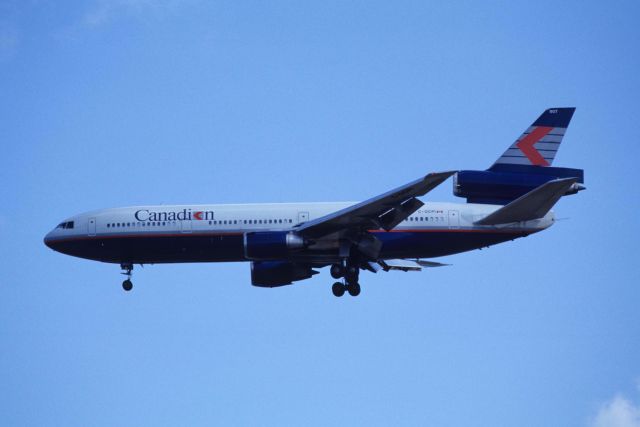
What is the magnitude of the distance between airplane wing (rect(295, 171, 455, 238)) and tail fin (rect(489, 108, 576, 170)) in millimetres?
7192

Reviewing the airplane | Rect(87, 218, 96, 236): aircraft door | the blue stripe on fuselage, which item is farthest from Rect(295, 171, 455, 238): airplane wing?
Rect(87, 218, 96, 236): aircraft door

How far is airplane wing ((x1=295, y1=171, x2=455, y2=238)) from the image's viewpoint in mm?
34750

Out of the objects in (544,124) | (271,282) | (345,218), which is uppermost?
(544,124)

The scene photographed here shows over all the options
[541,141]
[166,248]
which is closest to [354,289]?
[166,248]

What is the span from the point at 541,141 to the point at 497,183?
3344 millimetres

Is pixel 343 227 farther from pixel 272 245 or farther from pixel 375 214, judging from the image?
pixel 272 245

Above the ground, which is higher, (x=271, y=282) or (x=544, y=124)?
(x=544, y=124)

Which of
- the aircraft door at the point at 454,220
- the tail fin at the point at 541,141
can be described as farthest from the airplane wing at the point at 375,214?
the tail fin at the point at 541,141

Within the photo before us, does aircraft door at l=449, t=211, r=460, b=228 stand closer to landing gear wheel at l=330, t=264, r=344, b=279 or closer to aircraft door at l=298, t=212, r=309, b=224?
landing gear wheel at l=330, t=264, r=344, b=279

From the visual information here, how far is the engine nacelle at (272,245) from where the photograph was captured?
38.2m

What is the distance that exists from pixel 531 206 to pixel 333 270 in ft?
27.5

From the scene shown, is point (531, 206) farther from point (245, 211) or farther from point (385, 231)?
point (245, 211)

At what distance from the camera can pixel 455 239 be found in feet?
132

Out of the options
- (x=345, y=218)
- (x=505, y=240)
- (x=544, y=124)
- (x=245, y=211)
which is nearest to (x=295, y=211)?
(x=245, y=211)
